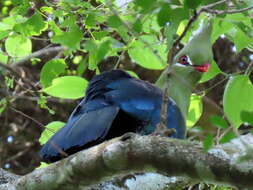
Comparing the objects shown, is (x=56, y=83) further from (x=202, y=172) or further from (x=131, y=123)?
(x=202, y=172)

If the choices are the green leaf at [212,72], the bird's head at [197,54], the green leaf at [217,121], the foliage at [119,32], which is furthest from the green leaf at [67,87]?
the green leaf at [217,121]

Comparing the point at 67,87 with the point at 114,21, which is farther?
the point at 67,87

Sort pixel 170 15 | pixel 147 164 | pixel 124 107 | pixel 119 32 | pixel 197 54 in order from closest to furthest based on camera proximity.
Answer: pixel 147 164 → pixel 170 15 → pixel 119 32 → pixel 124 107 → pixel 197 54

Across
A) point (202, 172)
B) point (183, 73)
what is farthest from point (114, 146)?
point (183, 73)

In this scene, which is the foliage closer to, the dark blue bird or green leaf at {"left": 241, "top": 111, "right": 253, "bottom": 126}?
the dark blue bird

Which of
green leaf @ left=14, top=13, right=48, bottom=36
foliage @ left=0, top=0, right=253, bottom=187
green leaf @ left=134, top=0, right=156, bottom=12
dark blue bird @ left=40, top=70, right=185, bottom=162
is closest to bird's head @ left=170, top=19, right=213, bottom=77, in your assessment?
foliage @ left=0, top=0, right=253, bottom=187

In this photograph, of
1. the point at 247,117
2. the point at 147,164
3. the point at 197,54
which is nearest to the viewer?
the point at 247,117

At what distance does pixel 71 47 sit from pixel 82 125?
63cm

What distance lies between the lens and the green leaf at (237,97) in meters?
2.55

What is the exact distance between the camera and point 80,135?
95.7 inches

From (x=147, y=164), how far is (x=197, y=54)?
1413 millimetres

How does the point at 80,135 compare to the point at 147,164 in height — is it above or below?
below

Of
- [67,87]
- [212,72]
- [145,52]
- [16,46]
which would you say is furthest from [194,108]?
[16,46]

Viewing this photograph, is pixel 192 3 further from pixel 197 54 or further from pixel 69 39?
pixel 197 54
